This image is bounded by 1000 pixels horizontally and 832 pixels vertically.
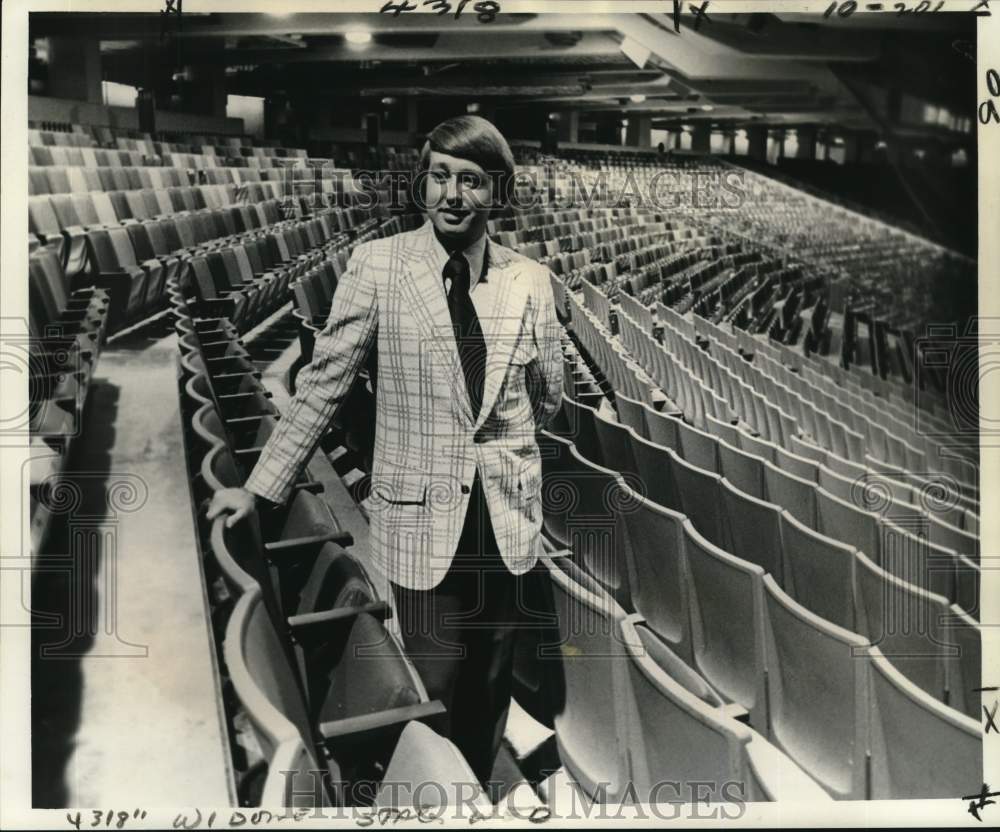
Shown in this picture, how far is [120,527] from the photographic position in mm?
527

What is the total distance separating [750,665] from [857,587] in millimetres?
88

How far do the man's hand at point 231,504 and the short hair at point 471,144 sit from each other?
0.61ft

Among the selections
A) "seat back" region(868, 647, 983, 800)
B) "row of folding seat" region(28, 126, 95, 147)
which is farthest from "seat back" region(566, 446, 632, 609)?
"row of folding seat" region(28, 126, 95, 147)

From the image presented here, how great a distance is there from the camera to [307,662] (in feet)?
1.35

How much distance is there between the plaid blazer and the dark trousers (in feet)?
0.03

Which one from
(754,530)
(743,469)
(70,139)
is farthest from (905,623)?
(70,139)

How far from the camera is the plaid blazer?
432 millimetres

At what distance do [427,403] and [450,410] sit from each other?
0.01 m

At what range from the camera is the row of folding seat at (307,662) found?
0.98 feet

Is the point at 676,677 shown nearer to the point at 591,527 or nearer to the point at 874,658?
the point at 874,658

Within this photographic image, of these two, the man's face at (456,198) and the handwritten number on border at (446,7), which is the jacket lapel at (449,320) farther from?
the handwritten number on border at (446,7)

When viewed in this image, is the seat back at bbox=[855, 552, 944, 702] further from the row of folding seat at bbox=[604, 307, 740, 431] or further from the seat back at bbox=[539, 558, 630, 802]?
the row of folding seat at bbox=[604, 307, 740, 431]

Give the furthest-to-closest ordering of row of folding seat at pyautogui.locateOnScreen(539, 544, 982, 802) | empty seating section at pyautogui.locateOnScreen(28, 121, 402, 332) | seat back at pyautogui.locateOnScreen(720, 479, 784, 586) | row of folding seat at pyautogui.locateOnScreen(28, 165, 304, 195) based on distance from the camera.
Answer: row of folding seat at pyautogui.locateOnScreen(28, 165, 304, 195)
empty seating section at pyautogui.locateOnScreen(28, 121, 402, 332)
seat back at pyautogui.locateOnScreen(720, 479, 784, 586)
row of folding seat at pyautogui.locateOnScreen(539, 544, 982, 802)

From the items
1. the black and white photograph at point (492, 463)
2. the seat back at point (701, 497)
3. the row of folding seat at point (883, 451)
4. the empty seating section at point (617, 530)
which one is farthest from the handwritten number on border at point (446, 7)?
the row of folding seat at point (883, 451)
